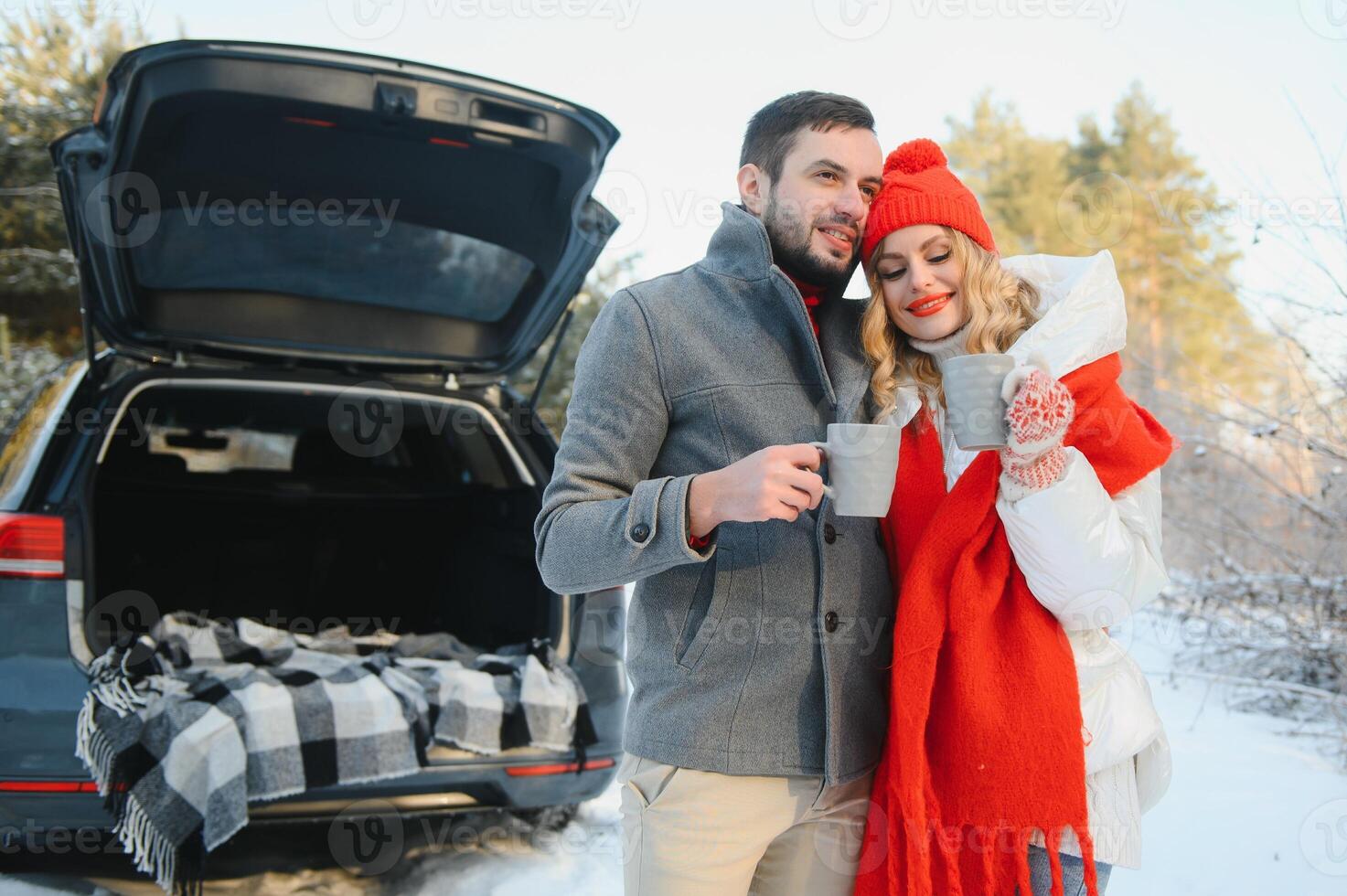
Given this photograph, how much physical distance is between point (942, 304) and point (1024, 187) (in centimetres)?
2026

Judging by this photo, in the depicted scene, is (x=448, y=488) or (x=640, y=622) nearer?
(x=640, y=622)

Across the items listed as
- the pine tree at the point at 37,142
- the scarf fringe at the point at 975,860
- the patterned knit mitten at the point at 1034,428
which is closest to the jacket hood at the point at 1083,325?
the patterned knit mitten at the point at 1034,428

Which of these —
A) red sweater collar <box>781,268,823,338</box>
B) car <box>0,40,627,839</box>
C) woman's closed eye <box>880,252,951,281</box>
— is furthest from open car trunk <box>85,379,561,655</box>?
woman's closed eye <box>880,252,951,281</box>

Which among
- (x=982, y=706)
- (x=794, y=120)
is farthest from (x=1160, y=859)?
(x=794, y=120)

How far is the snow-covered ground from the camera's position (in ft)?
8.58

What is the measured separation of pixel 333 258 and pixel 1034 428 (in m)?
2.20

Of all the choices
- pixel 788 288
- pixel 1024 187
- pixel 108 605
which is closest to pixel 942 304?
pixel 788 288

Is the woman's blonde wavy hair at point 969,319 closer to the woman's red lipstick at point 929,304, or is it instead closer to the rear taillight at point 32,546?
the woman's red lipstick at point 929,304

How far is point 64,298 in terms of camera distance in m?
11.3

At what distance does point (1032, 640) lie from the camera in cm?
→ 139

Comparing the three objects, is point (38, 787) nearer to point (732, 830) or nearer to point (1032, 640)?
point (732, 830)

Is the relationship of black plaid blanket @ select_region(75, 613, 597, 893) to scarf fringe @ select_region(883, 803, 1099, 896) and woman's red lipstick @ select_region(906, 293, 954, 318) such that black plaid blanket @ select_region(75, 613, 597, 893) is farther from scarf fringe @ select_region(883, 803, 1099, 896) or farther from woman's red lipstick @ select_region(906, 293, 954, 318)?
woman's red lipstick @ select_region(906, 293, 954, 318)

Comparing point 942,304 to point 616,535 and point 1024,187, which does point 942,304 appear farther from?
point 1024,187

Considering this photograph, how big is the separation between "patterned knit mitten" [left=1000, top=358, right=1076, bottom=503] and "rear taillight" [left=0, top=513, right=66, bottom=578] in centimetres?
212
